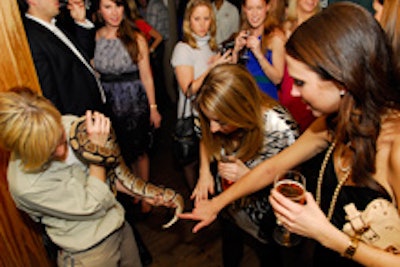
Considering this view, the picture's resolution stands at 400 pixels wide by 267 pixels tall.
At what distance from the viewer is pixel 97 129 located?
1718mm

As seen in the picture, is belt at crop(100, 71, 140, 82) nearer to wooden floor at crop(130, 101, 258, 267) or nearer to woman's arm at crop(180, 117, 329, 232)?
wooden floor at crop(130, 101, 258, 267)

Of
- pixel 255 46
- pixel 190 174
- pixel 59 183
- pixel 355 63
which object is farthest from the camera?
pixel 190 174

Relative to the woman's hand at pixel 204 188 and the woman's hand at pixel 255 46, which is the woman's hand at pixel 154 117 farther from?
the woman's hand at pixel 204 188

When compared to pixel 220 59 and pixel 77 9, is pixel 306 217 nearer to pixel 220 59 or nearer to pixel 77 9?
pixel 220 59

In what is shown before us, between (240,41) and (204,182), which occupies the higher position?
(240,41)

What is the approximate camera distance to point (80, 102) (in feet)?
8.23

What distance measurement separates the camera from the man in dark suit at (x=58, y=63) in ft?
7.42

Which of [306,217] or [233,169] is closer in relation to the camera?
[306,217]

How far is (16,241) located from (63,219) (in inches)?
25.3

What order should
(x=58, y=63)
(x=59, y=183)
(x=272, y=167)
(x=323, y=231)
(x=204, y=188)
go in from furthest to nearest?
(x=58, y=63) → (x=204, y=188) → (x=272, y=167) → (x=59, y=183) → (x=323, y=231)

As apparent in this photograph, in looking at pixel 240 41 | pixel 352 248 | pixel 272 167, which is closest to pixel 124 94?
pixel 240 41

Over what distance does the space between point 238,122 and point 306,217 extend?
0.72m

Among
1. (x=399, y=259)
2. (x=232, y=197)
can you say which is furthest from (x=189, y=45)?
(x=399, y=259)

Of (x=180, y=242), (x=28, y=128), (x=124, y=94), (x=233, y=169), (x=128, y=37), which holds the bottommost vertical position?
(x=180, y=242)
